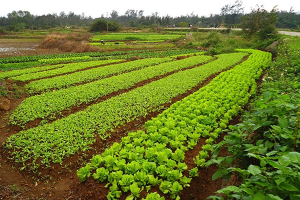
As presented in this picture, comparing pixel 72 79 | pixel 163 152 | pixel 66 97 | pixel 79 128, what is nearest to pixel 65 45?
pixel 72 79

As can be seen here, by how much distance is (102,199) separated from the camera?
409 cm

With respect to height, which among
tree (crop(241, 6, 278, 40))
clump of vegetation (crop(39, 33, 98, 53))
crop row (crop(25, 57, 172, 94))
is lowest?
crop row (crop(25, 57, 172, 94))

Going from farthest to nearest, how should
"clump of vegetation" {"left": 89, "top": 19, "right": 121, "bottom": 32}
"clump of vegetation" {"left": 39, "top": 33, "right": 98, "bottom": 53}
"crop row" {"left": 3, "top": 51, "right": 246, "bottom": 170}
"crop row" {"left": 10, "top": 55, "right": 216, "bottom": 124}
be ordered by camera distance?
1. "clump of vegetation" {"left": 89, "top": 19, "right": 121, "bottom": 32}
2. "clump of vegetation" {"left": 39, "top": 33, "right": 98, "bottom": 53}
3. "crop row" {"left": 10, "top": 55, "right": 216, "bottom": 124}
4. "crop row" {"left": 3, "top": 51, "right": 246, "bottom": 170}

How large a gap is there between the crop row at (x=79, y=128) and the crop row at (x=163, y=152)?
4.61ft

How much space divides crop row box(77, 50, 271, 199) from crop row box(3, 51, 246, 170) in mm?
1406

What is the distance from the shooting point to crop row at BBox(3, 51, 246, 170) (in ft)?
19.0

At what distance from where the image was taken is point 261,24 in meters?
34.0

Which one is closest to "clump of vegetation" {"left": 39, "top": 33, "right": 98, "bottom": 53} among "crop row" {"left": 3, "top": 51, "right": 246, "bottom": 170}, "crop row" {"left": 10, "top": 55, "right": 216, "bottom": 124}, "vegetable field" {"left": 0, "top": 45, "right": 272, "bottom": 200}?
"crop row" {"left": 10, "top": 55, "right": 216, "bottom": 124}

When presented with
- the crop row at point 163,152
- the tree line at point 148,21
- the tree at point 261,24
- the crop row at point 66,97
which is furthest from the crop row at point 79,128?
the tree line at point 148,21

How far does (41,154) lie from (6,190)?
1222mm

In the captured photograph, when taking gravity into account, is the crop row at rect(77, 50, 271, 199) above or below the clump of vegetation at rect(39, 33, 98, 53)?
below

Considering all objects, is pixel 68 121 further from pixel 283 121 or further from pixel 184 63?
pixel 184 63

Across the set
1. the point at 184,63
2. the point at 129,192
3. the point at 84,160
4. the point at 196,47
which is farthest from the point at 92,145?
the point at 196,47

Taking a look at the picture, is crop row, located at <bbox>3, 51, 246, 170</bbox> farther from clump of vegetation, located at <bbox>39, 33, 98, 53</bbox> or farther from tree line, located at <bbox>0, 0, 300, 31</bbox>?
tree line, located at <bbox>0, 0, 300, 31</bbox>
